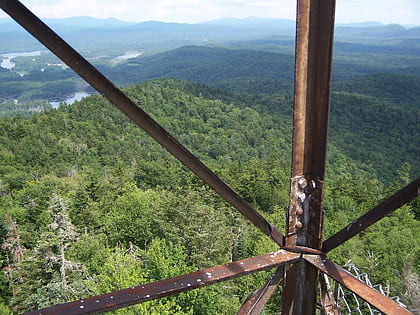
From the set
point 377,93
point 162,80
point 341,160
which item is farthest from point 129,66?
point 341,160

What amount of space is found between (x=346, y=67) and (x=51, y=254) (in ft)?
530

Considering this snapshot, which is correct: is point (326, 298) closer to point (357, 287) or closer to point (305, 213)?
point (357, 287)

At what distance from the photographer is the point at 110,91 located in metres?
1.43

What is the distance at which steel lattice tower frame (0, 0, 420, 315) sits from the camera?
1425 millimetres

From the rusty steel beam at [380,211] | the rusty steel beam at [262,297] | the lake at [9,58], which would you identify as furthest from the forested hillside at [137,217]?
the lake at [9,58]

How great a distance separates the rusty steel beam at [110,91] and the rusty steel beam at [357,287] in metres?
0.32

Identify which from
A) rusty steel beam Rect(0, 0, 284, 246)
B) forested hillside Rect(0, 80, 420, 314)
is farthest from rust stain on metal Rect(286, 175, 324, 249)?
forested hillside Rect(0, 80, 420, 314)

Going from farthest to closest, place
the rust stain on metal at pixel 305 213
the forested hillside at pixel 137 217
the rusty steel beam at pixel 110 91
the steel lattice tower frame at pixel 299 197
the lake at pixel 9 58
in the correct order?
1. the lake at pixel 9 58
2. the forested hillside at pixel 137 217
3. the rust stain on metal at pixel 305 213
4. the steel lattice tower frame at pixel 299 197
5. the rusty steel beam at pixel 110 91

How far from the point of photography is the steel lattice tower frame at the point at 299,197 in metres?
1.42

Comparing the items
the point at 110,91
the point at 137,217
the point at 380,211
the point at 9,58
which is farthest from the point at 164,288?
the point at 9,58

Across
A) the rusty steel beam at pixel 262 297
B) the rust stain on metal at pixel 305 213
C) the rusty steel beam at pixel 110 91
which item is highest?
the rusty steel beam at pixel 110 91

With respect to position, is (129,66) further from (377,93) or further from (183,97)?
(377,93)

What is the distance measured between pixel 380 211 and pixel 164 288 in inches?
38.0

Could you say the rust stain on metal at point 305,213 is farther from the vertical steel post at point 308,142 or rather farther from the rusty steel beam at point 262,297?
the rusty steel beam at point 262,297
